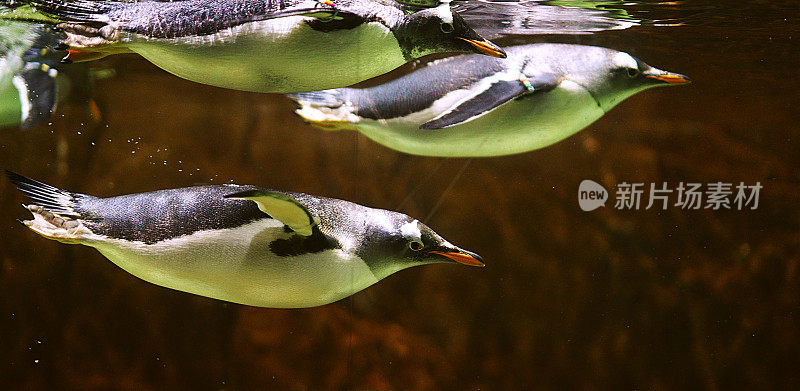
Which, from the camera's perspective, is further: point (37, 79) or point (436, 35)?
point (37, 79)

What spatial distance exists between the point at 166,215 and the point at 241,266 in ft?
0.52

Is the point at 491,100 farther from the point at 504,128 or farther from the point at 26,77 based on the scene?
the point at 26,77

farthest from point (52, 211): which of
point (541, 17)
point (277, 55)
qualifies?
point (541, 17)

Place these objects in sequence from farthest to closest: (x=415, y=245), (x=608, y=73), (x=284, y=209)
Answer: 1. (x=608, y=73)
2. (x=415, y=245)
3. (x=284, y=209)

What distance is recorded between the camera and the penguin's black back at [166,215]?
3.03 feet

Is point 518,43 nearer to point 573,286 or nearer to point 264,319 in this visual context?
point 573,286

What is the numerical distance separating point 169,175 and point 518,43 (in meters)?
0.74

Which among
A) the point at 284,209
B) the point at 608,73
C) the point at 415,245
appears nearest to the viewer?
the point at 284,209

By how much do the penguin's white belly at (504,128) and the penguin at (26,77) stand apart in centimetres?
61

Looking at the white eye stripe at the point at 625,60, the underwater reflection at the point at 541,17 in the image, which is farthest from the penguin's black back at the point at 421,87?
the white eye stripe at the point at 625,60

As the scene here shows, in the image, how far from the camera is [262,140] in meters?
0.99

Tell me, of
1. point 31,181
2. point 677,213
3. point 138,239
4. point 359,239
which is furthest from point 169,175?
point 677,213

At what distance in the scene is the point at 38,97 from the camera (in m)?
1.04

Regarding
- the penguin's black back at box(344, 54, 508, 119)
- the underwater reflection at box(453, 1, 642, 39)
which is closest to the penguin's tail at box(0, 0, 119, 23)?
the penguin's black back at box(344, 54, 508, 119)
